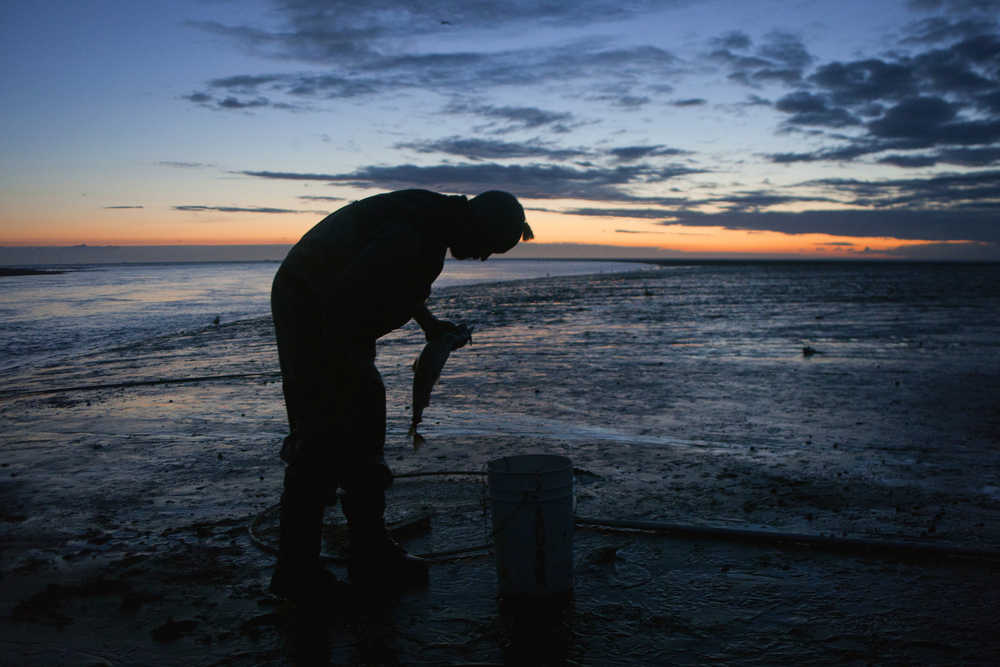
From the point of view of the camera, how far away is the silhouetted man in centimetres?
351

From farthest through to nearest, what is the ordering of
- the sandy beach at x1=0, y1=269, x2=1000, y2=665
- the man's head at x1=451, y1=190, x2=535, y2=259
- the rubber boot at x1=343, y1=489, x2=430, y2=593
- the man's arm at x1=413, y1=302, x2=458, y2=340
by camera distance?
the man's arm at x1=413, y1=302, x2=458, y2=340
the rubber boot at x1=343, y1=489, x2=430, y2=593
the man's head at x1=451, y1=190, x2=535, y2=259
the sandy beach at x1=0, y1=269, x2=1000, y2=665

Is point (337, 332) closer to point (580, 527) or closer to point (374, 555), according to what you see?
point (374, 555)

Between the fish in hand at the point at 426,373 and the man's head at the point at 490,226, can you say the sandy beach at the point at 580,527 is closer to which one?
the fish in hand at the point at 426,373

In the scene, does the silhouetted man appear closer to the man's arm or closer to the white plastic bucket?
the man's arm

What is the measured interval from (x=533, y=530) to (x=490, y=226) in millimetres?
1534

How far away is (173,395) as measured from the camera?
34.0 feet

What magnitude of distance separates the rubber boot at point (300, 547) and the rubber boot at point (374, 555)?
27 cm

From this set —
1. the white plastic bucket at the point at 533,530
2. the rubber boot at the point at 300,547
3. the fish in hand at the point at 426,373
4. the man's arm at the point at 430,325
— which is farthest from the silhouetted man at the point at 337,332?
the white plastic bucket at the point at 533,530

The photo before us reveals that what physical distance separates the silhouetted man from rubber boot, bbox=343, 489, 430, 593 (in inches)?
8.1

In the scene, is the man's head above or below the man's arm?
above

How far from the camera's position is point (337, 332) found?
11.4ft

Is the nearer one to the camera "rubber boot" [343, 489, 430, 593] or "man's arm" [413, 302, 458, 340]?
"rubber boot" [343, 489, 430, 593]

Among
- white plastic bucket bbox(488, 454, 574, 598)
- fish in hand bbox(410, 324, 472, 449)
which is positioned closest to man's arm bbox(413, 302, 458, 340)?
fish in hand bbox(410, 324, 472, 449)


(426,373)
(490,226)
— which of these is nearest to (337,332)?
(426,373)
